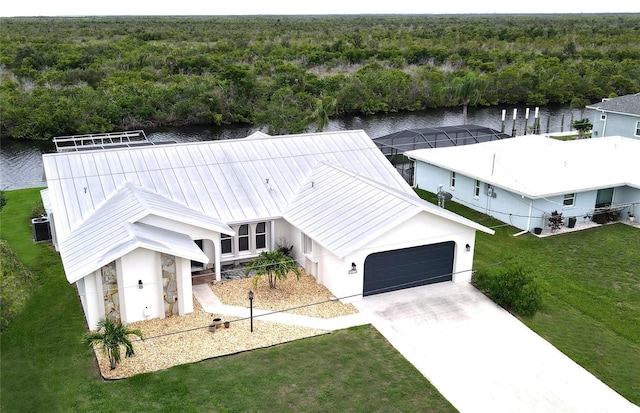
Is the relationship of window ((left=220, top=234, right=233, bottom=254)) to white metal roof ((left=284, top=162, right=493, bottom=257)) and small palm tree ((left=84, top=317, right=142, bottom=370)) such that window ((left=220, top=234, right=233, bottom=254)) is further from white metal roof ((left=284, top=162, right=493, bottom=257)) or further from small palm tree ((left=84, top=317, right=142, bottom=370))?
small palm tree ((left=84, top=317, right=142, bottom=370))

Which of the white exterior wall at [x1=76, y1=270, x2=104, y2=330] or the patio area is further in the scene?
the patio area

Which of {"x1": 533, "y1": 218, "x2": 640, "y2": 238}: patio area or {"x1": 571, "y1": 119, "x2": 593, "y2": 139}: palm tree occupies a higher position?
{"x1": 571, "y1": 119, "x2": 593, "y2": 139}: palm tree

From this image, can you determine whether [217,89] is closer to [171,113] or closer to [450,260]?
[171,113]

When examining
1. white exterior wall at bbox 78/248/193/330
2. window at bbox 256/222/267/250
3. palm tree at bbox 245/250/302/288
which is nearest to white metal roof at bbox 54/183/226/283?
white exterior wall at bbox 78/248/193/330

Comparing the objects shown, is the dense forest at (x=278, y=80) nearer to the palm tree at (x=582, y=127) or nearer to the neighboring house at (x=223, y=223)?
the palm tree at (x=582, y=127)

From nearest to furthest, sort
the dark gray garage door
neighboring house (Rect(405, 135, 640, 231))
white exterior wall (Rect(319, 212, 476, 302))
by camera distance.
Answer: white exterior wall (Rect(319, 212, 476, 302)), the dark gray garage door, neighboring house (Rect(405, 135, 640, 231))

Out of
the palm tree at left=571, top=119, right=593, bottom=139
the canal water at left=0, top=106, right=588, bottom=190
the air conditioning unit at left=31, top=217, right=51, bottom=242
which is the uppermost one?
the palm tree at left=571, top=119, right=593, bottom=139

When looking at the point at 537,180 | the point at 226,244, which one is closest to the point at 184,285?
the point at 226,244

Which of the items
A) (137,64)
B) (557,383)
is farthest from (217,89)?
(557,383)
